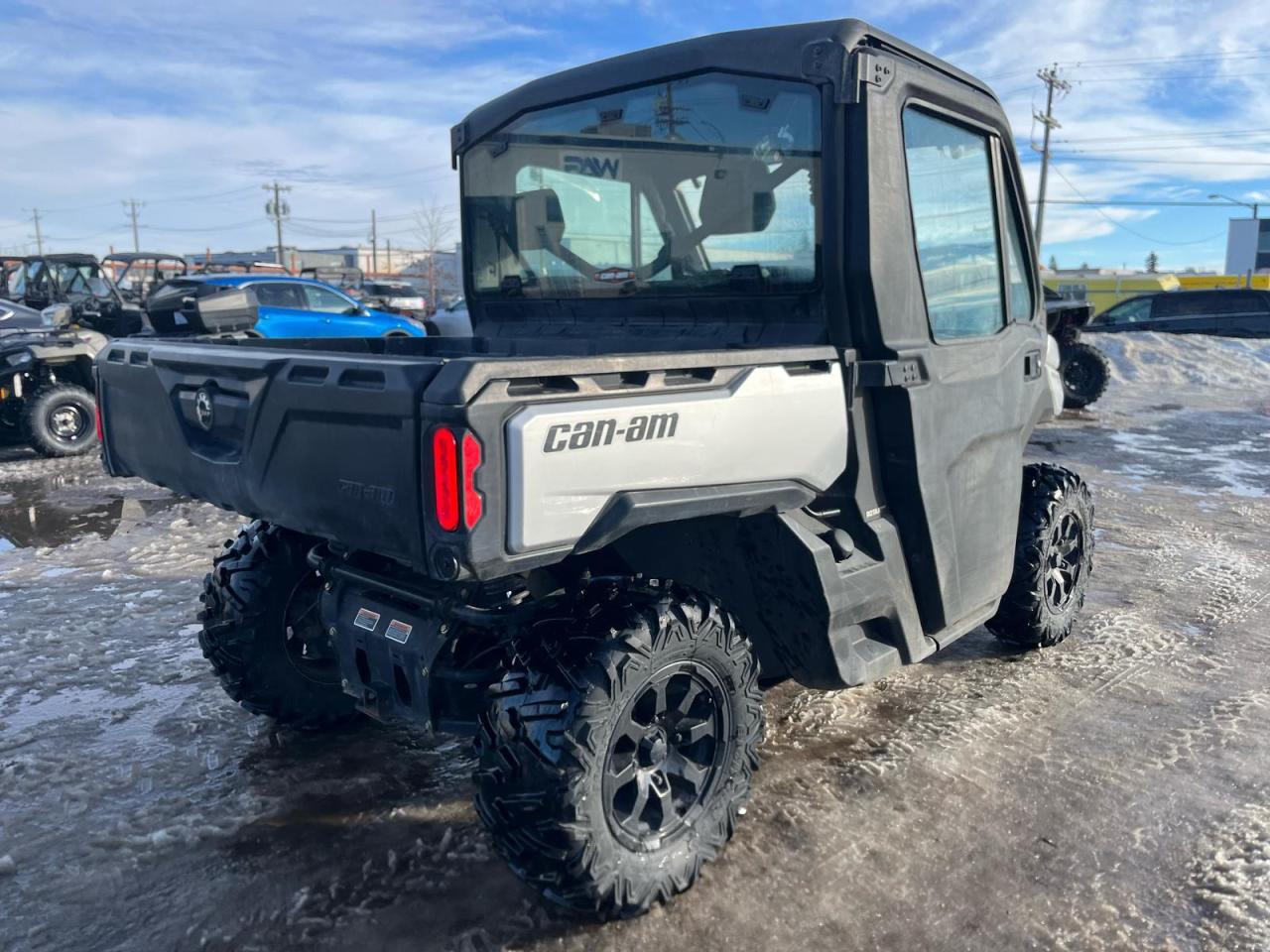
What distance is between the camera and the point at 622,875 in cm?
257

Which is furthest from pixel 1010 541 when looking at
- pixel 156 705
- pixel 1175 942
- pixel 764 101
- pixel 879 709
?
pixel 156 705

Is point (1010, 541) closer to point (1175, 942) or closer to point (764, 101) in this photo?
point (1175, 942)

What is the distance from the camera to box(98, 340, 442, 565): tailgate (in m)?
2.21

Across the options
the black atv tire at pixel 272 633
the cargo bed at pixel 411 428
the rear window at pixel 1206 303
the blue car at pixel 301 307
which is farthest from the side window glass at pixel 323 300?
the rear window at pixel 1206 303

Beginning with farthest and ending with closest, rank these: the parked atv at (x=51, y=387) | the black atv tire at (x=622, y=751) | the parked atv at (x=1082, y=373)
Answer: the parked atv at (x=1082, y=373), the parked atv at (x=51, y=387), the black atv tire at (x=622, y=751)

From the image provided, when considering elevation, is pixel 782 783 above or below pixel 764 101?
below

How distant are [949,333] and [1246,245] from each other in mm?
78911

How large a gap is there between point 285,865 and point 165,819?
1.73 feet

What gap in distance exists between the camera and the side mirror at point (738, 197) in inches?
125

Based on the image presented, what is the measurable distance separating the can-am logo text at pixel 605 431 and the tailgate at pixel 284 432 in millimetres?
297

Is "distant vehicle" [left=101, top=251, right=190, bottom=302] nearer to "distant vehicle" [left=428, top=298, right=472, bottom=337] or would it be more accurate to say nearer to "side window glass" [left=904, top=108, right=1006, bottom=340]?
"distant vehicle" [left=428, top=298, right=472, bottom=337]

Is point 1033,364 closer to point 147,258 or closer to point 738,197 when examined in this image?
point 738,197

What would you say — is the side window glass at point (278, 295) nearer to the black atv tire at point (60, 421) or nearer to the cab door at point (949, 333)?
the black atv tire at point (60, 421)

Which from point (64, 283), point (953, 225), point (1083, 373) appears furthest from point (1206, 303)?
point (64, 283)
